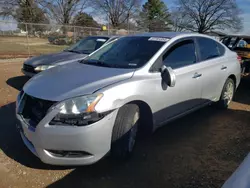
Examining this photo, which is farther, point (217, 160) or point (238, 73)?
point (238, 73)

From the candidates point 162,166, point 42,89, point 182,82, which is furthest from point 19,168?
point 182,82

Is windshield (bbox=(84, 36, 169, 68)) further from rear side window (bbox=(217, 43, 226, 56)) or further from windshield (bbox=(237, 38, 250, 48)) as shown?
windshield (bbox=(237, 38, 250, 48))

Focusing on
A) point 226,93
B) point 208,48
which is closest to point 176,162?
point 208,48

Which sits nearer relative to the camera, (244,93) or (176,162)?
(176,162)

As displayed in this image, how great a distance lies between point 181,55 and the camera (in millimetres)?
3893

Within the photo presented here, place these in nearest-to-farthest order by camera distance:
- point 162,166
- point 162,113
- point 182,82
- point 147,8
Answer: point 162,166 → point 162,113 → point 182,82 → point 147,8

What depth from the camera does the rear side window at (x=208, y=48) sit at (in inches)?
172

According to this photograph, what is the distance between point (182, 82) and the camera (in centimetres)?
370

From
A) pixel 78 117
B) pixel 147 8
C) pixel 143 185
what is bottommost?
pixel 143 185

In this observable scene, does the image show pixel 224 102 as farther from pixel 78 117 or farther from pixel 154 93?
pixel 78 117

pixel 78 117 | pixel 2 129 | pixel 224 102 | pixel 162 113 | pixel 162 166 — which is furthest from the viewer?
pixel 224 102

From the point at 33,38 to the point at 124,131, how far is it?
15.2m

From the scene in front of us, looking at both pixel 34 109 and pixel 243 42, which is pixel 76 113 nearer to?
pixel 34 109

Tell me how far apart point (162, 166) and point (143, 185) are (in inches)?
18.6
